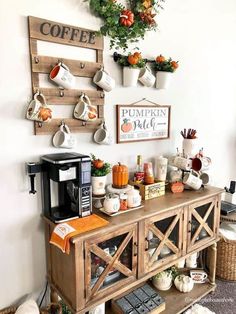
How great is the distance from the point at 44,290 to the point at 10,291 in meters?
0.22

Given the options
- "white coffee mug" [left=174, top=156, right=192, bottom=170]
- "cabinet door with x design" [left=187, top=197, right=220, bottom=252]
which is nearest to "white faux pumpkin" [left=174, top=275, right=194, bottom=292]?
"cabinet door with x design" [left=187, top=197, right=220, bottom=252]

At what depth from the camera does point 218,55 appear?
232 cm

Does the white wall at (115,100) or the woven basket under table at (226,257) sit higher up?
the white wall at (115,100)

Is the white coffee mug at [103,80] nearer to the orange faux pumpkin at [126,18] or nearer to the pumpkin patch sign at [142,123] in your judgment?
the pumpkin patch sign at [142,123]

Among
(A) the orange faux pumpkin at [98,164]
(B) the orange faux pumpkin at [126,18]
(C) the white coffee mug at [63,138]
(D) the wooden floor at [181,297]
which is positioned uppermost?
(B) the orange faux pumpkin at [126,18]

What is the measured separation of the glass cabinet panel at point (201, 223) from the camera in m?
1.80

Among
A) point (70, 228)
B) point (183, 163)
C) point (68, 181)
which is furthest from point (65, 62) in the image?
point (183, 163)

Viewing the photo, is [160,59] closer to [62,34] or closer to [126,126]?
[126,126]

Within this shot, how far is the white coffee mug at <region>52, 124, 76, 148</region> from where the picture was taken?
1485 mm

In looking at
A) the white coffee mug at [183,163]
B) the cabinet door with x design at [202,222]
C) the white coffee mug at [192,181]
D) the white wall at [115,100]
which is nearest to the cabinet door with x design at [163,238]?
the cabinet door with x design at [202,222]

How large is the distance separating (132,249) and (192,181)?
67 cm

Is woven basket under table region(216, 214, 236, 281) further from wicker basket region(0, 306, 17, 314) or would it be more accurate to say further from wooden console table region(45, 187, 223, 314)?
wicker basket region(0, 306, 17, 314)

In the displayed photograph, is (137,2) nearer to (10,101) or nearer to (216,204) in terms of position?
(10,101)

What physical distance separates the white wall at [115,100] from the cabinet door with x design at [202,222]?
510 millimetres
